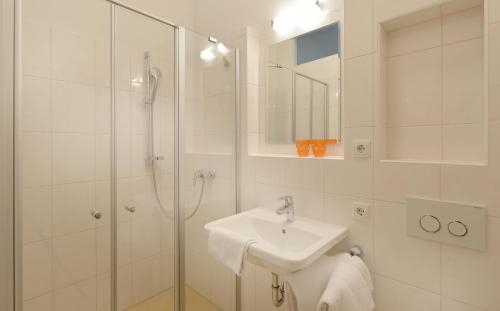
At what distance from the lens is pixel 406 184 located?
1099mm

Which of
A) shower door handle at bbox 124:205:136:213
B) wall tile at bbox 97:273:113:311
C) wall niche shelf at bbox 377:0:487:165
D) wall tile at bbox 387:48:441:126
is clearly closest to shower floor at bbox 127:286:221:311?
wall tile at bbox 97:273:113:311

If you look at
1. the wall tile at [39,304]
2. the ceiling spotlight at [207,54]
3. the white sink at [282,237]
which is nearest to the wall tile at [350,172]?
the white sink at [282,237]

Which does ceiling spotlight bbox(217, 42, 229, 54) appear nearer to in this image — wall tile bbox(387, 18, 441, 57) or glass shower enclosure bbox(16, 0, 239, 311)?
glass shower enclosure bbox(16, 0, 239, 311)

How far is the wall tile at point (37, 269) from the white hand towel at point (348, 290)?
51.2 inches

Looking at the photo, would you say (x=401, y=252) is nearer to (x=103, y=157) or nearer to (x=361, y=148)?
(x=361, y=148)

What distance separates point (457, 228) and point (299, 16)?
1424 millimetres

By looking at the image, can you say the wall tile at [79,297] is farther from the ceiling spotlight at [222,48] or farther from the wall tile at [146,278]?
the ceiling spotlight at [222,48]

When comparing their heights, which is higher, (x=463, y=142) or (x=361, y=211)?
(x=463, y=142)

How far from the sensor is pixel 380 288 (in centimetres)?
119

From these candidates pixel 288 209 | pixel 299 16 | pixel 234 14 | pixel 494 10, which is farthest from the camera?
pixel 234 14

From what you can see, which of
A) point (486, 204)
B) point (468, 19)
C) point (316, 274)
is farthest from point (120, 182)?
point (468, 19)

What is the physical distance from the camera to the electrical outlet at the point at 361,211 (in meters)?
1.21

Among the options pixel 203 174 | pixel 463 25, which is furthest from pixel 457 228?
pixel 203 174

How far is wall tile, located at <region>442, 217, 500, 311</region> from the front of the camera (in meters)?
0.92
